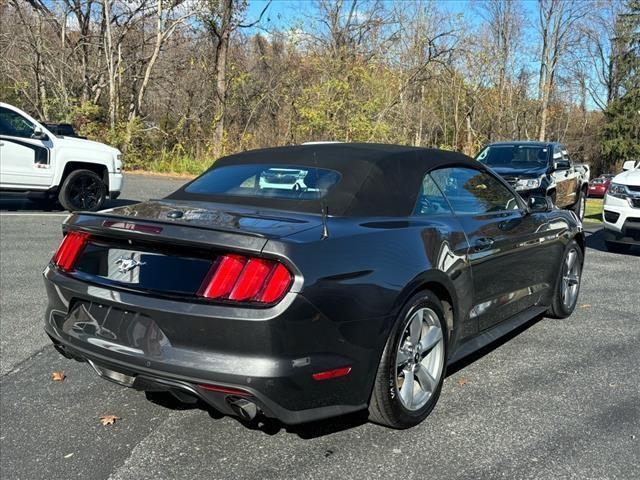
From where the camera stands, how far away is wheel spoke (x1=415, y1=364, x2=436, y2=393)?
132 inches

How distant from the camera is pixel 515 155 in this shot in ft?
40.0

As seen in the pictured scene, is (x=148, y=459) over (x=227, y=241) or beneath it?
beneath

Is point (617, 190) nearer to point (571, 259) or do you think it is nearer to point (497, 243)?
point (571, 259)

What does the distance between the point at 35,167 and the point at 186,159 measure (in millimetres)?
12228

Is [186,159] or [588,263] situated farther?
[186,159]

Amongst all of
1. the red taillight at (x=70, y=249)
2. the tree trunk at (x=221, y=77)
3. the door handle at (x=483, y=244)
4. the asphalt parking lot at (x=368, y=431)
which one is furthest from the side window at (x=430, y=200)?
the tree trunk at (x=221, y=77)

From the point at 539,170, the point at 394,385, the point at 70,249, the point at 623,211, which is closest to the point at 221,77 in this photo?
the point at 539,170

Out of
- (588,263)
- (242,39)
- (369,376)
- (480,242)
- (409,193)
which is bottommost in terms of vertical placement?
(588,263)

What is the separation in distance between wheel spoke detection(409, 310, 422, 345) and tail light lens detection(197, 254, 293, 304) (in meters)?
0.93

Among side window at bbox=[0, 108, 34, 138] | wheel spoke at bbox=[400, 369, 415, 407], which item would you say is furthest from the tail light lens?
side window at bbox=[0, 108, 34, 138]

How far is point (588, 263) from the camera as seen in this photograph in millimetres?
8453

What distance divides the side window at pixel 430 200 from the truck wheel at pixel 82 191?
847cm

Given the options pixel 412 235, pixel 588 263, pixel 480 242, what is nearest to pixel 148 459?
pixel 412 235

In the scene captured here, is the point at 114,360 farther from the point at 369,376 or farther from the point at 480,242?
the point at 480,242
